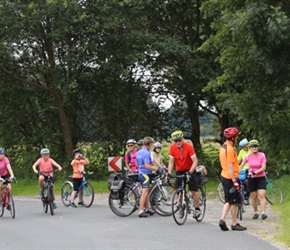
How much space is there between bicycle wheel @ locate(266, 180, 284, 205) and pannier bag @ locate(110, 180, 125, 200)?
4364 millimetres

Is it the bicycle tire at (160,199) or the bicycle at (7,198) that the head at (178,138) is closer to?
the bicycle tire at (160,199)

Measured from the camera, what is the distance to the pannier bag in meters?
16.3

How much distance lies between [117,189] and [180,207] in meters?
2.54

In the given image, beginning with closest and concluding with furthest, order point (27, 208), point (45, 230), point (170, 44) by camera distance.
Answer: point (45, 230) → point (27, 208) → point (170, 44)

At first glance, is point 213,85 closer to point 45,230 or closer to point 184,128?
point 184,128

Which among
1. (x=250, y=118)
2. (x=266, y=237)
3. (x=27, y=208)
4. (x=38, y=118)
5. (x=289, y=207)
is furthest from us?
(x=38, y=118)

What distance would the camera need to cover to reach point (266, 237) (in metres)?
12.2

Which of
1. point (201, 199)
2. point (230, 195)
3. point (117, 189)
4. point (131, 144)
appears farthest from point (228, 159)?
point (131, 144)

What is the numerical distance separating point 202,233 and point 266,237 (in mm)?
1231

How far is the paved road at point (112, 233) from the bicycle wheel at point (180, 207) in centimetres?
18

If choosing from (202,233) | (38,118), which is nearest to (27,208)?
(202,233)

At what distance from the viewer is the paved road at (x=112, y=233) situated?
11.6 metres

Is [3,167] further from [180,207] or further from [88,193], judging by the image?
[180,207]

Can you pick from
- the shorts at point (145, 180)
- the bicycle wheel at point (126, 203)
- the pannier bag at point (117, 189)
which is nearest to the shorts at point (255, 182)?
the shorts at point (145, 180)
